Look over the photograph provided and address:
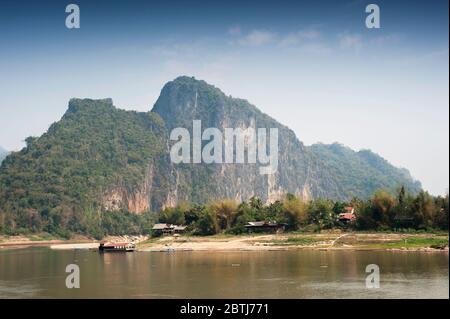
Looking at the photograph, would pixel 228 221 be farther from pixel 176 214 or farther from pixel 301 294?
pixel 301 294

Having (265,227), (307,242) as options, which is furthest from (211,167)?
(307,242)

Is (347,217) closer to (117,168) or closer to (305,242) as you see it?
(305,242)

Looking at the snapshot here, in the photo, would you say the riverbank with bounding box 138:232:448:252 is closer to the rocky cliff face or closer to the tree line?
the tree line

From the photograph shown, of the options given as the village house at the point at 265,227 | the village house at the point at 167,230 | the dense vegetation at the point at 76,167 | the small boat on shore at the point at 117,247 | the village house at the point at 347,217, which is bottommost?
the small boat on shore at the point at 117,247

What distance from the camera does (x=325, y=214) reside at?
6438cm

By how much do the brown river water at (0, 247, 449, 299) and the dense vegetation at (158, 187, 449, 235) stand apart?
31.0ft

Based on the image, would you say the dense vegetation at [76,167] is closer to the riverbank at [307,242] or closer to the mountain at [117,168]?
the mountain at [117,168]

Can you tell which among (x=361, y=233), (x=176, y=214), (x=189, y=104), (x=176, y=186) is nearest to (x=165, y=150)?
(x=176, y=186)

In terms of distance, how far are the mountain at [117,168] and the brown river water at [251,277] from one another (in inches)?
3285

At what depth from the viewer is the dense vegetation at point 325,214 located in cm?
5375

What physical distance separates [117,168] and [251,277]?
5065 inches

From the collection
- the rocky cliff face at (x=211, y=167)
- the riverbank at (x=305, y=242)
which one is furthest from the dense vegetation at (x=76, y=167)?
the riverbank at (x=305, y=242)

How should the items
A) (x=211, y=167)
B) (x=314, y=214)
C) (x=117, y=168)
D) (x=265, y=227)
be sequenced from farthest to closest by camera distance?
(x=211, y=167) → (x=117, y=168) → (x=265, y=227) → (x=314, y=214)

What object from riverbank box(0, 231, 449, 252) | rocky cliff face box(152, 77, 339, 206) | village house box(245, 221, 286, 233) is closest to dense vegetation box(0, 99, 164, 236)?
rocky cliff face box(152, 77, 339, 206)
